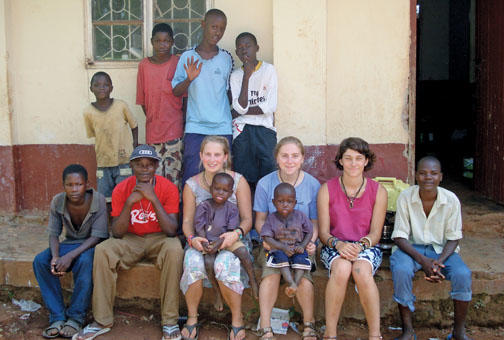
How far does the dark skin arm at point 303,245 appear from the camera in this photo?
3.23 metres

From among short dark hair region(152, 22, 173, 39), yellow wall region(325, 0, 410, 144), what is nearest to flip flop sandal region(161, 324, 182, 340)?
yellow wall region(325, 0, 410, 144)

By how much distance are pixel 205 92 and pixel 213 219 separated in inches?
51.8

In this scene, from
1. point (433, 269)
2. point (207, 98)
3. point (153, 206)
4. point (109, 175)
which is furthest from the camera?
point (109, 175)

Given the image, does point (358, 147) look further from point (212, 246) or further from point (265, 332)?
point (265, 332)

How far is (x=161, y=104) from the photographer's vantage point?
4414 mm

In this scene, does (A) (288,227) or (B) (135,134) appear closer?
(A) (288,227)

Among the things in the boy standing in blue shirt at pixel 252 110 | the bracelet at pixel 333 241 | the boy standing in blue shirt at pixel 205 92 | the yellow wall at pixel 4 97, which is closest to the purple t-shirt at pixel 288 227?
the bracelet at pixel 333 241

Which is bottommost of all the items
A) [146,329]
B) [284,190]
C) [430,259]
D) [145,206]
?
[146,329]

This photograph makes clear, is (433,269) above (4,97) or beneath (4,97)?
beneath

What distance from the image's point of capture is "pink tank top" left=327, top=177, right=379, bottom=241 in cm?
343

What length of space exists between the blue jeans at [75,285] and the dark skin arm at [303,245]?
4.80 feet

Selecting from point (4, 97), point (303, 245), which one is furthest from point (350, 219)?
point (4, 97)

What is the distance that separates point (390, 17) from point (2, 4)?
12.4ft

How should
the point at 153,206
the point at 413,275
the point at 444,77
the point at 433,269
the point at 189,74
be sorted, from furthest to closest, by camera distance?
the point at 444,77
the point at 189,74
the point at 153,206
the point at 413,275
the point at 433,269
